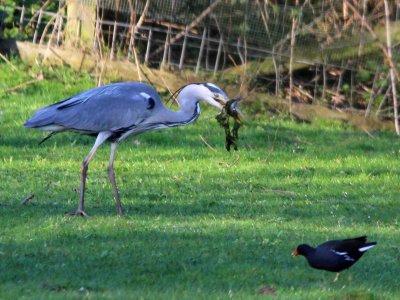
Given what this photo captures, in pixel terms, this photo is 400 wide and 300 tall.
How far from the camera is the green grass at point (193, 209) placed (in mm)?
7586

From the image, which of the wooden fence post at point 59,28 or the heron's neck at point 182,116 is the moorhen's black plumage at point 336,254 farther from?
the wooden fence post at point 59,28

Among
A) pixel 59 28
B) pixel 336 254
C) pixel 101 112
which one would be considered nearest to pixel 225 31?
pixel 59 28

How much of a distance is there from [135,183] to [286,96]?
555cm

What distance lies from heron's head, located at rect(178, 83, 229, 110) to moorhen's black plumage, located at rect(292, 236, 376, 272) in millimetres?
2745

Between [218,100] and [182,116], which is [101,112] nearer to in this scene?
[182,116]

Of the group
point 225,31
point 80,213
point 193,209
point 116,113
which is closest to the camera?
point 80,213

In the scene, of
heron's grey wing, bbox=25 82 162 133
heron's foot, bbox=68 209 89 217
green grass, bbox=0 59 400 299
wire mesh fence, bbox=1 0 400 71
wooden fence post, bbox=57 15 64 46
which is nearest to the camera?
green grass, bbox=0 59 400 299

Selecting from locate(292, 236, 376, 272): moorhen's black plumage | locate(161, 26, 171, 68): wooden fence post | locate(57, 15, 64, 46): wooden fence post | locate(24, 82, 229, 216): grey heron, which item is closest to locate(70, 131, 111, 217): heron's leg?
locate(24, 82, 229, 216): grey heron

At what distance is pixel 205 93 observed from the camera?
1023cm

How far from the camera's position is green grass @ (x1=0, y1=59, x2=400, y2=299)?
299 inches

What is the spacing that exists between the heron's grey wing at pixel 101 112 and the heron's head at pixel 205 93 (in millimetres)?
319

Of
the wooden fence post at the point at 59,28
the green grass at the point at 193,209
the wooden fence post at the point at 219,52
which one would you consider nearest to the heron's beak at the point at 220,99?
the green grass at the point at 193,209

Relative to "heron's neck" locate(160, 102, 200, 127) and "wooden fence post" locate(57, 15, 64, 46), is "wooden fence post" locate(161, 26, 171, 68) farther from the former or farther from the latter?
"heron's neck" locate(160, 102, 200, 127)

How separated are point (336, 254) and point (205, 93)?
10.1 feet
